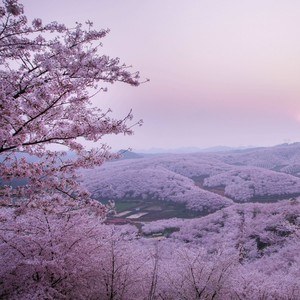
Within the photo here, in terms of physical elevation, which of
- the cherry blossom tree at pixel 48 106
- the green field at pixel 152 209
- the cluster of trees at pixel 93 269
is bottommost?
the green field at pixel 152 209

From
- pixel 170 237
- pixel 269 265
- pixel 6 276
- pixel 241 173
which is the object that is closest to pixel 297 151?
pixel 241 173

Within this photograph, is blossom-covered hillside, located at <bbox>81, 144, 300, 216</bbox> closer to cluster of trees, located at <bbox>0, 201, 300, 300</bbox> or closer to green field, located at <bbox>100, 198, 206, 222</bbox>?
green field, located at <bbox>100, 198, 206, 222</bbox>

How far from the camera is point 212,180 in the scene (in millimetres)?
84125

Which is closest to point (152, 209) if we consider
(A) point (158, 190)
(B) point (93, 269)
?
(A) point (158, 190)

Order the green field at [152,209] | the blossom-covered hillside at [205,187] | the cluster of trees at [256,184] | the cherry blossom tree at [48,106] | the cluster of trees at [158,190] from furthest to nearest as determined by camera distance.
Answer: the cluster of trees at [256,184], the blossom-covered hillside at [205,187], the cluster of trees at [158,190], the green field at [152,209], the cherry blossom tree at [48,106]

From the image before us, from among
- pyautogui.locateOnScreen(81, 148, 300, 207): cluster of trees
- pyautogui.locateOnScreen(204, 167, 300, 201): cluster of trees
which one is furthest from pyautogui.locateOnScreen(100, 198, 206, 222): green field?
pyautogui.locateOnScreen(204, 167, 300, 201): cluster of trees

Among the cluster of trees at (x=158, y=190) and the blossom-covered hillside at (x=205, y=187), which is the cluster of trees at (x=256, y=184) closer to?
the blossom-covered hillside at (x=205, y=187)

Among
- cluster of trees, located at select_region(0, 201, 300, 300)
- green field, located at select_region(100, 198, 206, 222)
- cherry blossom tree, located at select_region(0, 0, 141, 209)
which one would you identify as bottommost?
green field, located at select_region(100, 198, 206, 222)

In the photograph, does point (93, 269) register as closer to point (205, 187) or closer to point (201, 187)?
point (201, 187)

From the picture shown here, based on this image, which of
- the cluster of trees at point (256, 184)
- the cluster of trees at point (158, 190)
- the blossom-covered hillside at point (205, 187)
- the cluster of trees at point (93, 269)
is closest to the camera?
the cluster of trees at point (93, 269)

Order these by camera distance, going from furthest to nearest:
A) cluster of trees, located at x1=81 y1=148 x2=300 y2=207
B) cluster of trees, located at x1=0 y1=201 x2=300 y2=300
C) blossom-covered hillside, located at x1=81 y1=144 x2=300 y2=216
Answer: cluster of trees, located at x1=81 y1=148 x2=300 y2=207 → blossom-covered hillside, located at x1=81 y1=144 x2=300 y2=216 → cluster of trees, located at x1=0 y1=201 x2=300 y2=300

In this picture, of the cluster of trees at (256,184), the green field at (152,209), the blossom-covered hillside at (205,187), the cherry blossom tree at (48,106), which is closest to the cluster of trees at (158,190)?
the blossom-covered hillside at (205,187)

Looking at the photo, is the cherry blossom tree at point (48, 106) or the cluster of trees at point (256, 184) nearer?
the cherry blossom tree at point (48, 106)

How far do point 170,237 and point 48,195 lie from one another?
31221 mm
